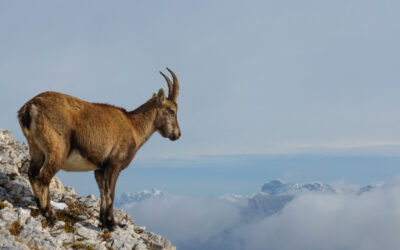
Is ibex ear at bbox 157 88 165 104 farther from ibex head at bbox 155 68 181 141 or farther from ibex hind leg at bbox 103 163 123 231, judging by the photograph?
ibex hind leg at bbox 103 163 123 231

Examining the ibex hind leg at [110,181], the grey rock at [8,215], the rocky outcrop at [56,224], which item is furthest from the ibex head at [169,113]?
the grey rock at [8,215]

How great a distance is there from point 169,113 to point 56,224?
6508 mm

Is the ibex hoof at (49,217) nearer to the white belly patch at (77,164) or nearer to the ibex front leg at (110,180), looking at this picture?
the white belly patch at (77,164)

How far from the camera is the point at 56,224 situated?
1764 centimetres

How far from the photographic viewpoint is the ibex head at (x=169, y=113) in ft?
66.9

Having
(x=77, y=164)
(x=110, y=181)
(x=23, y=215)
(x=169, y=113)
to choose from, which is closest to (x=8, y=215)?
(x=23, y=215)

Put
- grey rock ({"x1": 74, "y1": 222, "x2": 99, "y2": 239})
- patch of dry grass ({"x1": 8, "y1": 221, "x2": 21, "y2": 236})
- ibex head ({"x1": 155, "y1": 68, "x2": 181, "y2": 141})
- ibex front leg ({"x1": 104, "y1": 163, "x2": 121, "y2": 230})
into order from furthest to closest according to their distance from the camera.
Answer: ibex head ({"x1": 155, "y1": 68, "x2": 181, "y2": 141}), grey rock ({"x1": 74, "y1": 222, "x2": 99, "y2": 239}), ibex front leg ({"x1": 104, "y1": 163, "x2": 121, "y2": 230}), patch of dry grass ({"x1": 8, "y1": 221, "x2": 21, "y2": 236})

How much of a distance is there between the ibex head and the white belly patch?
12.4 ft

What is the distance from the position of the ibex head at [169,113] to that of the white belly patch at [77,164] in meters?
3.79

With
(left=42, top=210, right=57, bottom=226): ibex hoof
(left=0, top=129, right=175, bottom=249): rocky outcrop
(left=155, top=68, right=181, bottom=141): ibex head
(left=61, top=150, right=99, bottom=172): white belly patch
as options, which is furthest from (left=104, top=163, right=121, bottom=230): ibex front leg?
(left=155, top=68, right=181, bottom=141): ibex head

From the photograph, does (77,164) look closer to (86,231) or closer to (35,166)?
(35,166)

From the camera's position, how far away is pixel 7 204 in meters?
17.5

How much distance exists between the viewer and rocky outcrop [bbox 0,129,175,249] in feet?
51.9

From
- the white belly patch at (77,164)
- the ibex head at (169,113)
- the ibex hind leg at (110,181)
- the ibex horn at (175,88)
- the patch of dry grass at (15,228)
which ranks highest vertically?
the ibex horn at (175,88)
